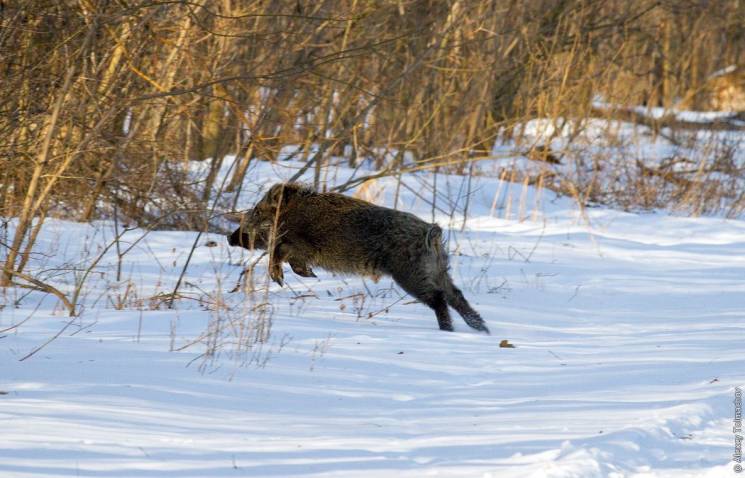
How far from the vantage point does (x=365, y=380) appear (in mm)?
6117

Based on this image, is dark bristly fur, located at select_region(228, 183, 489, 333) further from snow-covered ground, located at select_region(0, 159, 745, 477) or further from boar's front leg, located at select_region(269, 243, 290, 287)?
snow-covered ground, located at select_region(0, 159, 745, 477)

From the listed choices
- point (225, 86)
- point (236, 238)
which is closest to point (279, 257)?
point (236, 238)

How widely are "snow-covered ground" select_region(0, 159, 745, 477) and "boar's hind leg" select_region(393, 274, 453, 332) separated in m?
0.25

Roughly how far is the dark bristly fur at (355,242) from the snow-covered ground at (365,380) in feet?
1.11

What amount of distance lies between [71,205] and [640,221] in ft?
32.3

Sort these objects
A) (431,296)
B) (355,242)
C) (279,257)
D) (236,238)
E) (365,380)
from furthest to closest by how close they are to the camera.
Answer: (236,238) < (279,257) < (355,242) < (431,296) < (365,380)

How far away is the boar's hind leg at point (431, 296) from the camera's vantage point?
8398 millimetres

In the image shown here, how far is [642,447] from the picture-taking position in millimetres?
4770

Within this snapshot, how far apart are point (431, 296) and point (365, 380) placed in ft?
7.85

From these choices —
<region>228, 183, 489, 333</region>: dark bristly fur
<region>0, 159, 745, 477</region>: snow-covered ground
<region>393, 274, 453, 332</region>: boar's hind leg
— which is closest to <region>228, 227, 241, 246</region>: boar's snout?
<region>228, 183, 489, 333</region>: dark bristly fur

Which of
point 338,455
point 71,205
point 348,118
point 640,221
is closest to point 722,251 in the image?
point 640,221

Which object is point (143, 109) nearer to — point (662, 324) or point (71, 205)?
point (71, 205)

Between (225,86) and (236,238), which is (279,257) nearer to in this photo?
(236,238)

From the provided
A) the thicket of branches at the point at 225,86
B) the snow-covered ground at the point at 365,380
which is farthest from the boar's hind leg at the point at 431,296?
the thicket of branches at the point at 225,86
